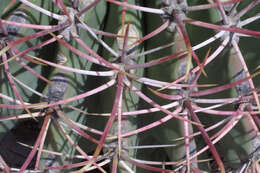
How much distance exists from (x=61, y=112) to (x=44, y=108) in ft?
0.17

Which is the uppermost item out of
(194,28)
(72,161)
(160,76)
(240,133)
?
(194,28)

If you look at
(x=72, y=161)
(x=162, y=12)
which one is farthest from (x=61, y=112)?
(x=162, y=12)

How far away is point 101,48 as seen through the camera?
834mm

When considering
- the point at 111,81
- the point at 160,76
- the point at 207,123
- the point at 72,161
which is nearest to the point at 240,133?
the point at 207,123

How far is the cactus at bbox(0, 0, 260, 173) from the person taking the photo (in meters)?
0.65

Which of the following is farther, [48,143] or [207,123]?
[207,123]

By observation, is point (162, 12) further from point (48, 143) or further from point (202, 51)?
point (48, 143)

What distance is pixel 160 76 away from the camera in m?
0.75

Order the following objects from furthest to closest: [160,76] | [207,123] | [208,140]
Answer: [207,123]
[160,76]
[208,140]

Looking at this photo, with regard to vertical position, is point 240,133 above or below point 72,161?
above

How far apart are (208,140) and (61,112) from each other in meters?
0.35

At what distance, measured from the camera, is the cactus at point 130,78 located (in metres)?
0.65

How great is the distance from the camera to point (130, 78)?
68 centimetres

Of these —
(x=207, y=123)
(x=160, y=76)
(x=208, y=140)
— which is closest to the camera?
(x=208, y=140)
